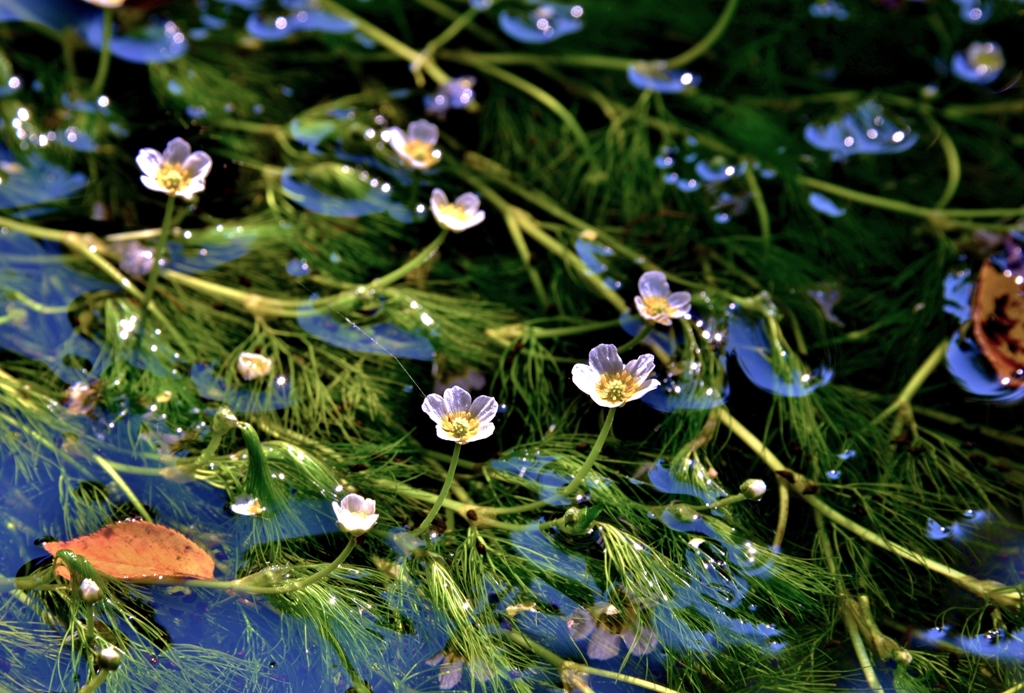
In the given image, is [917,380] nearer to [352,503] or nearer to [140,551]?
[352,503]

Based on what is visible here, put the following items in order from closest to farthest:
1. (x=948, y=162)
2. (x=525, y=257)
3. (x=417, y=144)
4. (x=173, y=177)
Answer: (x=173, y=177), (x=525, y=257), (x=417, y=144), (x=948, y=162)

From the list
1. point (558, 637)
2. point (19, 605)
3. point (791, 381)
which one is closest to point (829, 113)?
point (791, 381)

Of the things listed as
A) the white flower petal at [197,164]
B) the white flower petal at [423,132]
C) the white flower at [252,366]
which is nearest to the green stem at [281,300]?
the white flower at [252,366]

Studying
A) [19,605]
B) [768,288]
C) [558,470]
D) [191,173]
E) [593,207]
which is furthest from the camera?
[593,207]

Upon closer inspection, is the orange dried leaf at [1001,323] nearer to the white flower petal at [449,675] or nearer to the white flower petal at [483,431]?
the white flower petal at [483,431]

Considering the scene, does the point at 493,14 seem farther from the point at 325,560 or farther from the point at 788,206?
the point at 325,560

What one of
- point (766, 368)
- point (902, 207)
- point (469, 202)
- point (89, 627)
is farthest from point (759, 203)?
point (89, 627)

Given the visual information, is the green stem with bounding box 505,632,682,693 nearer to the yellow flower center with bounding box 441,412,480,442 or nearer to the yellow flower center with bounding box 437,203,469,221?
the yellow flower center with bounding box 441,412,480,442
